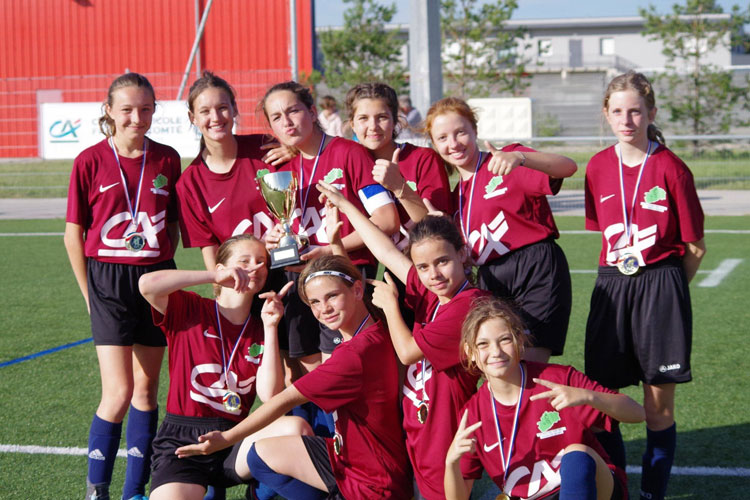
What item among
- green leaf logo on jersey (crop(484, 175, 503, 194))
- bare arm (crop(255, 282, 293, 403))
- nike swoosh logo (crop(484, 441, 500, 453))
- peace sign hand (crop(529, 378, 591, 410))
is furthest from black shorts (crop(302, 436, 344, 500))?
green leaf logo on jersey (crop(484, 175, 503, 194))

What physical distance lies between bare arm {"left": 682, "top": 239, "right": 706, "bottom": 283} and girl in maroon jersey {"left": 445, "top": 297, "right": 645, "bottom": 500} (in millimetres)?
763

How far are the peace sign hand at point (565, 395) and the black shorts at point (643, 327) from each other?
66cm

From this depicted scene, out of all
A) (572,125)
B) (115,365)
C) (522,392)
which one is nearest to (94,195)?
(115,365)

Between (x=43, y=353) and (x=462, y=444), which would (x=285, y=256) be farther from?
(x=43, y=353)

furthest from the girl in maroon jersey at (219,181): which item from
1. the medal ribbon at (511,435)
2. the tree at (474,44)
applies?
the tree at (474,44)

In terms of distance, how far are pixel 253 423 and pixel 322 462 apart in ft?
1.26

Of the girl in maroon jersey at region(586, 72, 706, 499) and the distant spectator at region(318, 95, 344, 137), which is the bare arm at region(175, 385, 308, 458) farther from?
the distant spectator at region(318, 95, 344, 137)

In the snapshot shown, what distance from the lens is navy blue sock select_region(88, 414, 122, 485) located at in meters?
3.64

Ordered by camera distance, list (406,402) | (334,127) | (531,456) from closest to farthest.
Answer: (531,456)
(406,402)
(334,127)

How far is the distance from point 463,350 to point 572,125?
30689 mm

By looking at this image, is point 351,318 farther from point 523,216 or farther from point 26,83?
point 26,83

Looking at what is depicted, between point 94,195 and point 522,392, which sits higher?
point 94,195

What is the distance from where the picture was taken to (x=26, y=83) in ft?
60.2

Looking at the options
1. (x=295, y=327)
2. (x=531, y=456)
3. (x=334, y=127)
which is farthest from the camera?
(x=334, y=127)
